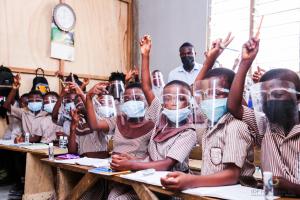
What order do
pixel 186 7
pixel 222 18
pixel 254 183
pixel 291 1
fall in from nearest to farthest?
pixel 254 183 → pixel 291 1 → pixel 222 18 → pixel 186 7

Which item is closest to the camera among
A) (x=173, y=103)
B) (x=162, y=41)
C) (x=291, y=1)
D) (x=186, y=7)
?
(x=173, y=103)

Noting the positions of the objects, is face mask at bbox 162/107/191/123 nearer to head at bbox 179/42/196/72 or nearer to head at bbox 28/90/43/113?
head at bbox 179/42/196/72

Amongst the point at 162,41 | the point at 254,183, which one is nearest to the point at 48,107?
the point at 162,41

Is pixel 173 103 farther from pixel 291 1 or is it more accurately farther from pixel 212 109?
pixel 291 1

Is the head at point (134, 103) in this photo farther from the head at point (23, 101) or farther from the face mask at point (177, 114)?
the head at point (23, 101)

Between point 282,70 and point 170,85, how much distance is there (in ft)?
2.31

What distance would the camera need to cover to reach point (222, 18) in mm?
4816

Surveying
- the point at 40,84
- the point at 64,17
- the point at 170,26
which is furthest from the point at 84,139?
the point at 170,26

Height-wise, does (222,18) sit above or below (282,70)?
above

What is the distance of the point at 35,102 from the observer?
406 cm

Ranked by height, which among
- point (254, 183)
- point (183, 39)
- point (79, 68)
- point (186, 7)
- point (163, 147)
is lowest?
point (254, 183)

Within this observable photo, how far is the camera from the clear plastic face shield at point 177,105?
1935 millimetres

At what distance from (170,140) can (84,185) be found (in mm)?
572

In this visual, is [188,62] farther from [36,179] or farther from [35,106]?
[36,179]
